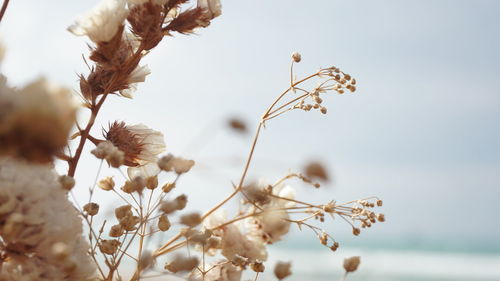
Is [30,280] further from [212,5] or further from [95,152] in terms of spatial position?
[212,5]

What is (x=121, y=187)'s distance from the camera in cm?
44

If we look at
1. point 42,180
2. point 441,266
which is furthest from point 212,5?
point 441,266

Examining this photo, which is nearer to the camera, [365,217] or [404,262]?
[365,217]

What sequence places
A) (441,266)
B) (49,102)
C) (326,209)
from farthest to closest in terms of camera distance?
(441,266)
(326,209)
(49,102)

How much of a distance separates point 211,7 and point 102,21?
10cm

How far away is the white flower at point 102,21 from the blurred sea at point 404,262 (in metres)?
4.82

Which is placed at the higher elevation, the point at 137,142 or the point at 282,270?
the point at 137,142

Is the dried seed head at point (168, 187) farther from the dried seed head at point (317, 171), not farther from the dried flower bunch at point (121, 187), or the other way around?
the dried seed head at point (317, 171)

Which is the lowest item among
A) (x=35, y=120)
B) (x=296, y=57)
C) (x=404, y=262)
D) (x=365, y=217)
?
(x=35, y=120)

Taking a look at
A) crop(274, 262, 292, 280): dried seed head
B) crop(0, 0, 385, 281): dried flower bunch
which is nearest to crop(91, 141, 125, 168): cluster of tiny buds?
crop(0, 0, 385, 281): dried flower bunch

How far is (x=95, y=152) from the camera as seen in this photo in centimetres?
35

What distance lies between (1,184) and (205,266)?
8.0 inches

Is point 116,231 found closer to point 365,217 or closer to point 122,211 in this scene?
point 122,211

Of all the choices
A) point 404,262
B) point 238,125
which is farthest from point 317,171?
point 404,262
